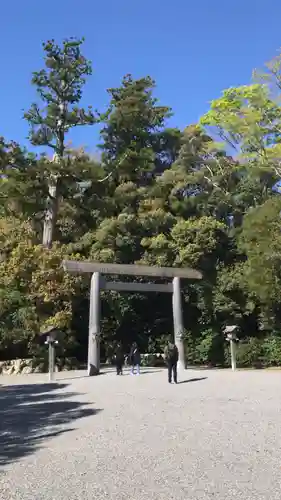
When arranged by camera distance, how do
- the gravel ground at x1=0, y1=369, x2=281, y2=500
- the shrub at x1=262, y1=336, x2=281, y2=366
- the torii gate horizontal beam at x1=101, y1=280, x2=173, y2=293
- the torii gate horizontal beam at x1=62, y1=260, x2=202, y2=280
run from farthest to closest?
the shrub at x1=262, y1=336, x2=281, y2=366
the torii gate horizontal beam at x1=101, y1=280, x2=173, y2=293
the torii gate horizontal beam at x1=62, y1=260, x2=202, y2=280
the gravel ground at x1=0, y1=369, x2=281, y2=500

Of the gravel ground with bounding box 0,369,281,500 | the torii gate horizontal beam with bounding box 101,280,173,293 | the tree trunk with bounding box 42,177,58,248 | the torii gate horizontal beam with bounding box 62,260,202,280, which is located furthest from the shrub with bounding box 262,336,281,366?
the tree trunk with bounding box 42,177,58,248

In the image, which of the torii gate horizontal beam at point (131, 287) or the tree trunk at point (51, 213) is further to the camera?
the tree trunk at point (51, 213)

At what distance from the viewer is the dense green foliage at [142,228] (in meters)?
23.2

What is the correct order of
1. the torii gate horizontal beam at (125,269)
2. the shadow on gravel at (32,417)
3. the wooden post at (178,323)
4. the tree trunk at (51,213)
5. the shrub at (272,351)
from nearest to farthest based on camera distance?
the shadow on gravel at (32,417)
the torii gate horizontal beam at (125,269)
the wooden post at (178,323)
the shrub at (272,351)
the tree trunk at (51,213)

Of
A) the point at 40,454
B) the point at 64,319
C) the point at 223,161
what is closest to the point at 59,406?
the point at 40,454

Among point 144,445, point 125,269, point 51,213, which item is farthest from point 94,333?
point 144,445

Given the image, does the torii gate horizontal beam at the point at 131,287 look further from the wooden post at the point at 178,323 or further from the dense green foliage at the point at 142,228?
the dense green foliage at the point at 142,228

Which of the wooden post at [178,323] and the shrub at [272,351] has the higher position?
the wooden post at [178,323]

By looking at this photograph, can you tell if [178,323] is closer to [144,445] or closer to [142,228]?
[142,228]

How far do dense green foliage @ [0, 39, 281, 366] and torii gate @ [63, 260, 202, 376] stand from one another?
135 inches

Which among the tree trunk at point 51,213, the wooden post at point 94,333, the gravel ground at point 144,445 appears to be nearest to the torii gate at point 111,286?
the wooden post at point 94,333

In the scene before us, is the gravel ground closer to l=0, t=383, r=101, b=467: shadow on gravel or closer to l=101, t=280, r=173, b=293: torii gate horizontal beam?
l=0, t=383, r=101, b=467: shadow on gravel

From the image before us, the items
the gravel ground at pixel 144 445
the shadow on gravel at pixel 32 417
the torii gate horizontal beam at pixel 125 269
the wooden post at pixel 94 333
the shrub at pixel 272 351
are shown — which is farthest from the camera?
the shrub at pixel 272 351

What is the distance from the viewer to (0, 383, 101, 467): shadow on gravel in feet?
23.3
